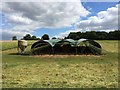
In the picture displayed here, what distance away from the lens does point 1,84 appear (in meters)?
Answer: 7.51

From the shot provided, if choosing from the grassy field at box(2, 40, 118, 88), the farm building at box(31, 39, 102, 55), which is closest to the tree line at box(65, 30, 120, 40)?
the farm building at box(31, 39, 102, 55)

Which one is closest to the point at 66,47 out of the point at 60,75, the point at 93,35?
the point at 60,75

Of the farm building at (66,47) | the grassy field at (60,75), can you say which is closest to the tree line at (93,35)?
the farm building at (66,47)

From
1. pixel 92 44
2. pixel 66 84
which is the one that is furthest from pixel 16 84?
pixel 92 44

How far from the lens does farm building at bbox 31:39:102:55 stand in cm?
2279

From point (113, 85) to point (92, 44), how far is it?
16782 mm

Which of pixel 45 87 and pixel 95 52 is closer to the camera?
pixel 45 87

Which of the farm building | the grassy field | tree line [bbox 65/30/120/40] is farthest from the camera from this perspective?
tree line [bbox 65/30/120/40]

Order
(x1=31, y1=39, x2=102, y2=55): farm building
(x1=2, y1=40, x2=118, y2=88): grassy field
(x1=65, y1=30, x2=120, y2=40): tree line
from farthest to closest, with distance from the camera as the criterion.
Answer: (x1=65, y1=30, x2=120, y2=40): tree line, (x1=31, y1=39, x2=102, y2=55): farm building, (x1=2, y1=40, x2=118, y2=88): grassy field

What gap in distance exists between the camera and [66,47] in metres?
24.5

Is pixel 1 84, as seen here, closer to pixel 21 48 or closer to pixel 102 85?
pixel 102 85

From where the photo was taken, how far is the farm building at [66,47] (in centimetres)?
2279

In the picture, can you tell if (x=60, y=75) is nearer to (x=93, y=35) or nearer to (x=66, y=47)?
(x=66, y=47)

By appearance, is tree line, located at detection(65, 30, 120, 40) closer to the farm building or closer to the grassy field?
the farm building
